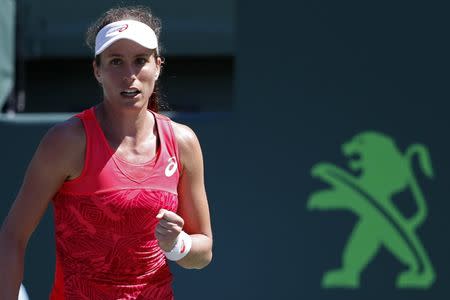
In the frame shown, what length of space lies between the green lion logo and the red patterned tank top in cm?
214

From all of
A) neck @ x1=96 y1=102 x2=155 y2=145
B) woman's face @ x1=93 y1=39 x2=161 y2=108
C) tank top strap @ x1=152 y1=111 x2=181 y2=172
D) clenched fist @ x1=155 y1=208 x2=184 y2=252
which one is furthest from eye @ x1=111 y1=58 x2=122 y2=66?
clenched fist @ x1=155 y1=208 x2=184 y2=252

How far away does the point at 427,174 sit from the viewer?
497cm

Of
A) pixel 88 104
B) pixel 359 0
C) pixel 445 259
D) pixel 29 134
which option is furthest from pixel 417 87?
pixel 88 104

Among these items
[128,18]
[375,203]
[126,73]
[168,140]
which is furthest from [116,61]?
[375,203]

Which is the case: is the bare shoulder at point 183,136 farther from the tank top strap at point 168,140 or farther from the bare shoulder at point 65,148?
the bare shoulder at point 65,148

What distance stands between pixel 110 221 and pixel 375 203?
241cm

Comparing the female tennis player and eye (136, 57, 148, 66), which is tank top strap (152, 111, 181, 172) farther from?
eye (136, 57, 148, 66)

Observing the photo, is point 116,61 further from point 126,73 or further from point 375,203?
point 375,203

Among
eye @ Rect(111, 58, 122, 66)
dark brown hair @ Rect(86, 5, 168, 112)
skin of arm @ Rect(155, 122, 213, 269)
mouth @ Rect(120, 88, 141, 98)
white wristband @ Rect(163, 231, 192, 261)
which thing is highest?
dark brown hair @ Rect(86, 5, 168, 112)

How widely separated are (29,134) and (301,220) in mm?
1476

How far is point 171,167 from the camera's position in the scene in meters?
2.93

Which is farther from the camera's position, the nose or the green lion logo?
the green lion logo

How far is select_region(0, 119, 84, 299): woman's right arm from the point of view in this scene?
2.75m

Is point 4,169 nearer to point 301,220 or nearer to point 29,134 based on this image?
point 29,134
